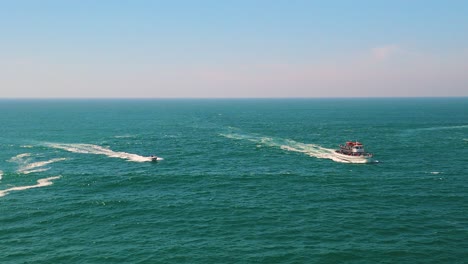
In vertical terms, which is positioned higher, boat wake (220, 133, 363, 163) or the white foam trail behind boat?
boat wake (220, 133, 363, 163)

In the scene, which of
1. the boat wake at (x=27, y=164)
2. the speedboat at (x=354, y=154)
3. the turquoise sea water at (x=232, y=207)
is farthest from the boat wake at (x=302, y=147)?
the boat wake at (x=27, y=164)

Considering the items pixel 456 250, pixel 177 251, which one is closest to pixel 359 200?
pixel 456 250

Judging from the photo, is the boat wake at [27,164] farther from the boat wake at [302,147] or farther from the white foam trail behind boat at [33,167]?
the boat wake at [302,147]

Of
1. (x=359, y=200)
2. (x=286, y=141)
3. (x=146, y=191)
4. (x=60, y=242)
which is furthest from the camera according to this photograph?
(x=286, y=141)

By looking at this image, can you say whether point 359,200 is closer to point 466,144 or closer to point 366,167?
point 366,167

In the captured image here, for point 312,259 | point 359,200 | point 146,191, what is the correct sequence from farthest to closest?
point 146,191, point 359,200, point 312,259

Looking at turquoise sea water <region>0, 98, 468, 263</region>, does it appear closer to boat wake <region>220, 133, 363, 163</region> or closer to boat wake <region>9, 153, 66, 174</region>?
boat wake <region>9, 153, 66, 174</region>

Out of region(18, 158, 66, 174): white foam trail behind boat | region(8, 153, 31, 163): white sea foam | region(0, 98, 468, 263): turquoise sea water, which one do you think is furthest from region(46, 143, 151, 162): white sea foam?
region(18, 158, 66, 174): white foam trail behind boat
